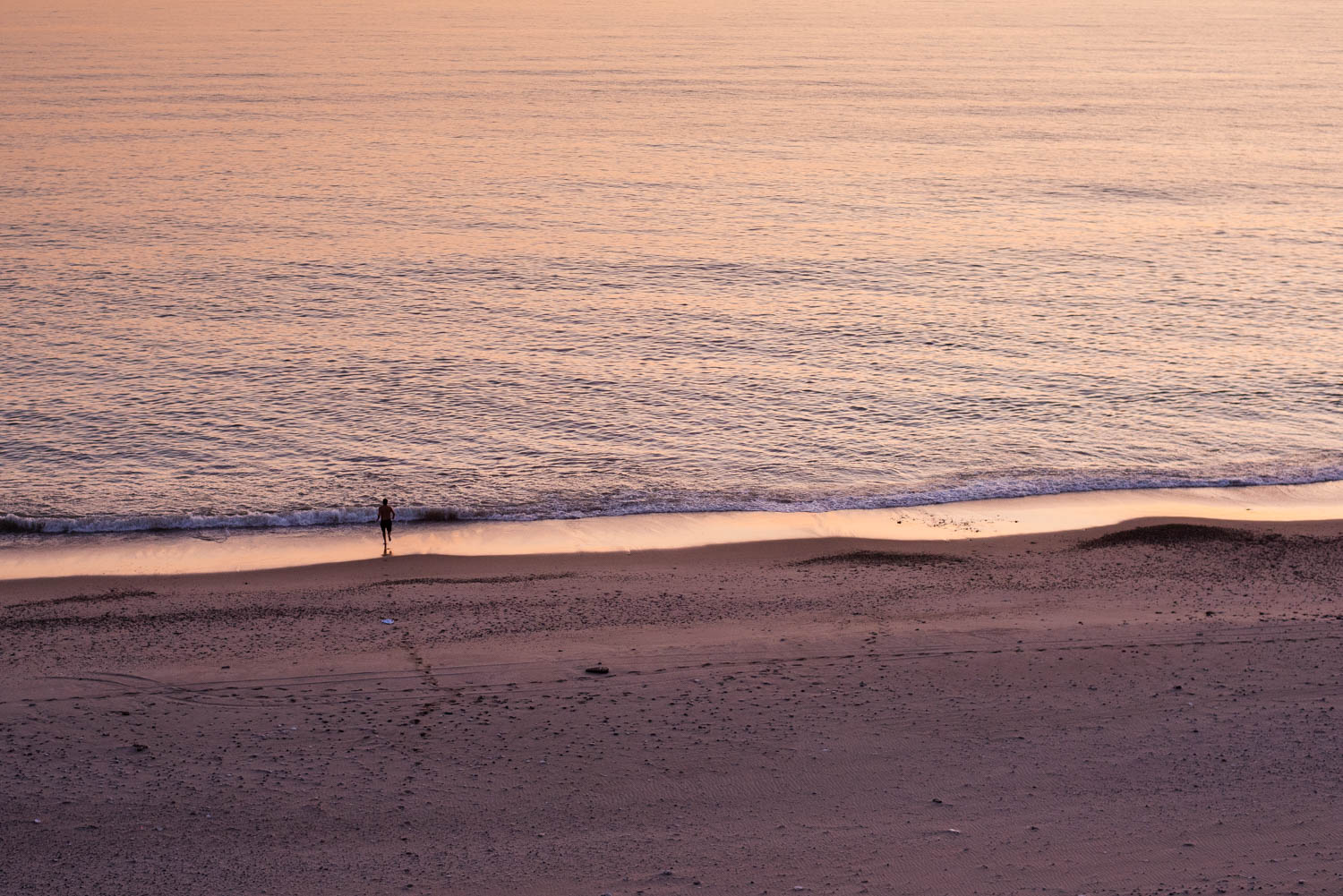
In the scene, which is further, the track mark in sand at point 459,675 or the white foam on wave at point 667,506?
the white foam on wave at point 667,506

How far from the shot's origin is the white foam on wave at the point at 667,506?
83.4ft

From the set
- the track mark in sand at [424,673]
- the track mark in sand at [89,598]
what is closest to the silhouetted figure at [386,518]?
the track mark in sand at [89,598]

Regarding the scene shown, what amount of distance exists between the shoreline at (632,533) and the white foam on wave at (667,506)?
0.92 ft

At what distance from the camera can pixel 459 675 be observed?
1723cm

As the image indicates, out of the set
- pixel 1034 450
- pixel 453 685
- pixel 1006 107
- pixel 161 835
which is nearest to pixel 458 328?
pixel 1034 450

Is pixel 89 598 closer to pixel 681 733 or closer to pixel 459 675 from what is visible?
pixel 459 675

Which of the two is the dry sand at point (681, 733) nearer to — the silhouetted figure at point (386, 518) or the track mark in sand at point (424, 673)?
the track mark in sand at point (424, 673)

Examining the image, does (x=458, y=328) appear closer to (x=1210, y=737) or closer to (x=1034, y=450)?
(x=1034, y=450)

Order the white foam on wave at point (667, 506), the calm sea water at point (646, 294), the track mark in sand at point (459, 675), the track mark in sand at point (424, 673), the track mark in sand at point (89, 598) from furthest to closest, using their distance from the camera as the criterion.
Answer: the calm sea water at point (646, 294) < the white foam on wave at point (667, 506) < the track mark in sand at point (89, 598) < the track mark in sand at point (459, 675) < the track mark in sand at point (424, 673)

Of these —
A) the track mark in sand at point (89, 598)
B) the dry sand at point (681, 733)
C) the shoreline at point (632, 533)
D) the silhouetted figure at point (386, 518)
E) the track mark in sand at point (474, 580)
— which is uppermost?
the silhouetted figure at point (386, 518)

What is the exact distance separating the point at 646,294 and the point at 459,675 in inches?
1103

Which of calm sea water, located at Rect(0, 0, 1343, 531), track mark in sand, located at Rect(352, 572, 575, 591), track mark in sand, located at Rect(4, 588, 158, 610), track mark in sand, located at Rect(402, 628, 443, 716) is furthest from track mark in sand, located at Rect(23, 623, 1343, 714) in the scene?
calm sea water, located at Rect(0, 0, 1343, 531)

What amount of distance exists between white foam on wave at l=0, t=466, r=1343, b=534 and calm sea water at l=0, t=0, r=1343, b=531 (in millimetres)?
116

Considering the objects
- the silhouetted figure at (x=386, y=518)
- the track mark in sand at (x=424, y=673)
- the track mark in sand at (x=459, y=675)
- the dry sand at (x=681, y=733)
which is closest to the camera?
the dry sand at (x=681, y=733)
